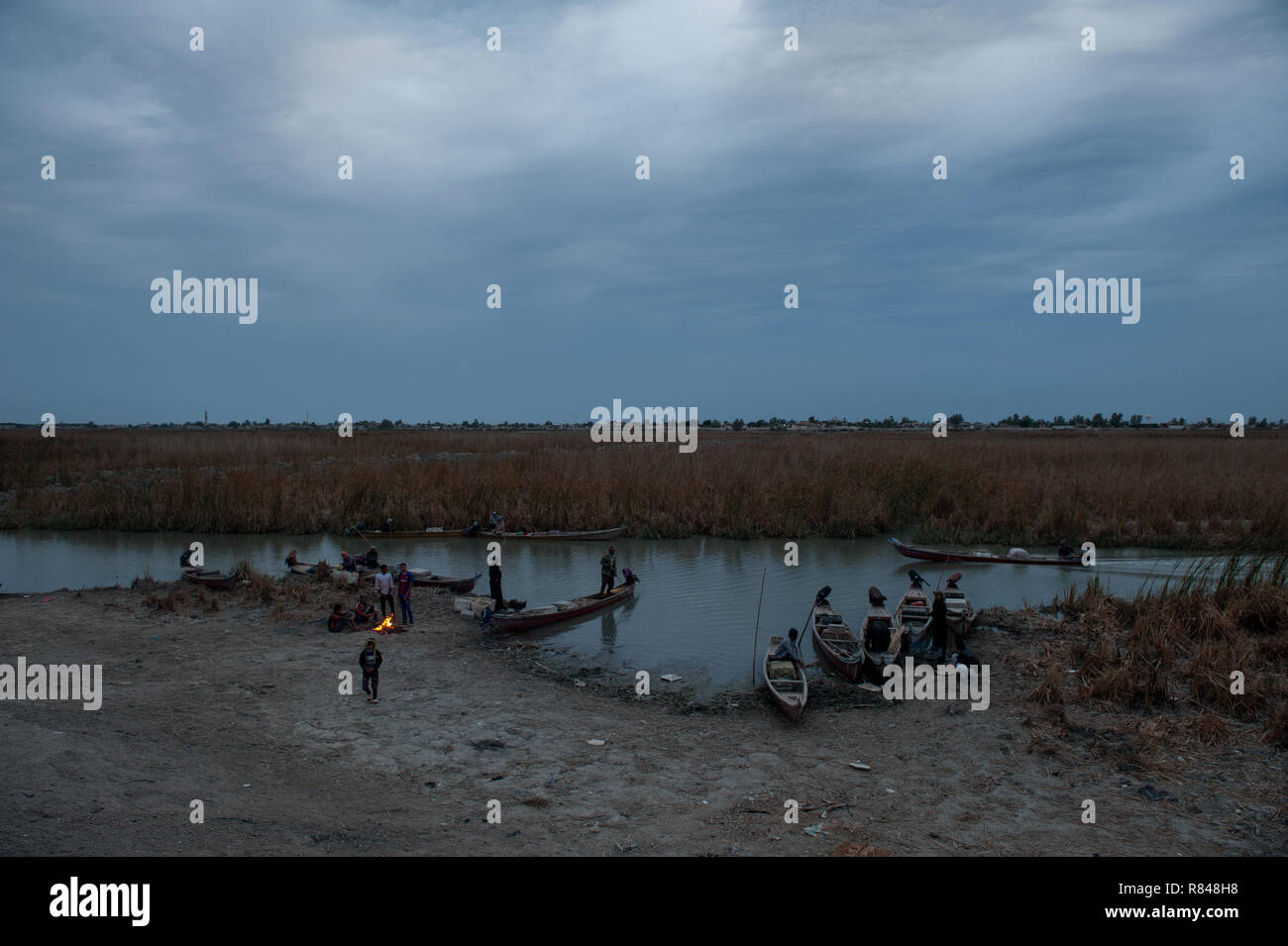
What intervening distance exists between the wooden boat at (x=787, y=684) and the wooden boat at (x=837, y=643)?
35.9 inches

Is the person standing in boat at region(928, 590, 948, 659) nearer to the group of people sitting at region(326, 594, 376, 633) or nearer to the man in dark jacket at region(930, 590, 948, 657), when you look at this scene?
the man in dark jacket at region(930, 590, 948, 657)

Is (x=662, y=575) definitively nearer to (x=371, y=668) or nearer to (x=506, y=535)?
(x=506, y=535)

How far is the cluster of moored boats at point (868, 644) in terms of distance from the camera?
11.3 m

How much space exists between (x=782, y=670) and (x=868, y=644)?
1.86 m

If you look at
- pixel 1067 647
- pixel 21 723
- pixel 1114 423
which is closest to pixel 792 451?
pixel 1067 647

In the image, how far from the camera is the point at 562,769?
875 cm

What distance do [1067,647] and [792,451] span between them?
25.4 meters

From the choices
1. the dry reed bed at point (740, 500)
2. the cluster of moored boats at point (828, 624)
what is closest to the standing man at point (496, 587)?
the cluster of moored boats at point (828, 624)

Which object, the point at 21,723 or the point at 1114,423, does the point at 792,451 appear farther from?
the point at 1114,423

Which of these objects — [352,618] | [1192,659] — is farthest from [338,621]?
[1192,659]

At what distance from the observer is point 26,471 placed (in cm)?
3591

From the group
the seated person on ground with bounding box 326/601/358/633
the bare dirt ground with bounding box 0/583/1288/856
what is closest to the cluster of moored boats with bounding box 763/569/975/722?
the bare dirt ground with bounding box 0/583/1288/856

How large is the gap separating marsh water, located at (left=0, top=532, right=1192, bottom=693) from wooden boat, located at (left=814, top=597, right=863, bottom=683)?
26.1 inches

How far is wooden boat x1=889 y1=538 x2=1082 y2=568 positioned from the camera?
22.5 metres
